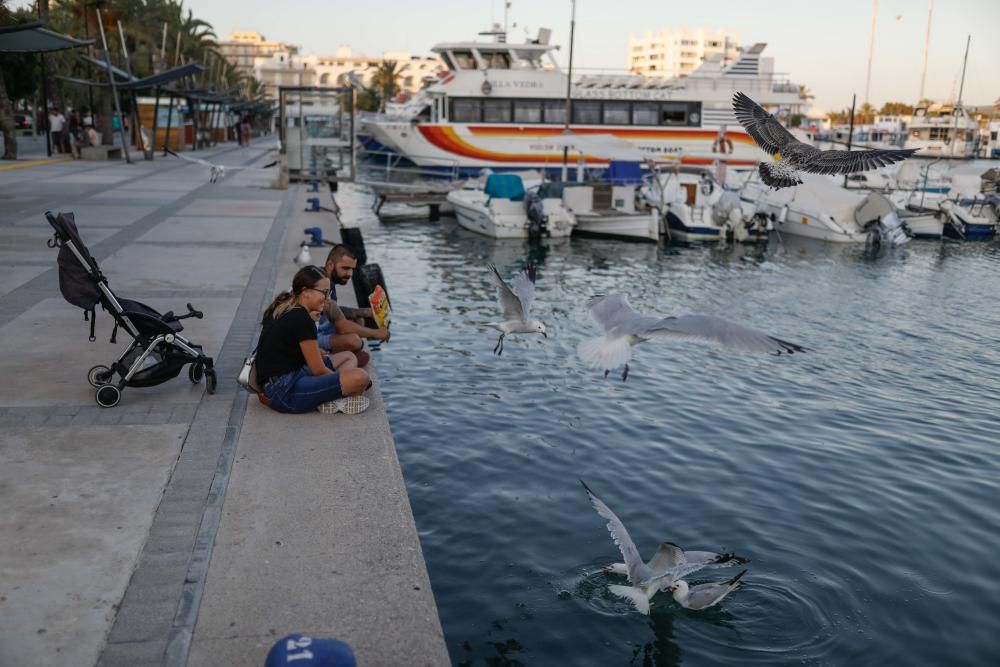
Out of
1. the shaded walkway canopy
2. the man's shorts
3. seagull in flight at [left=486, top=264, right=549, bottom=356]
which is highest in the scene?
the shaded walkway canopy

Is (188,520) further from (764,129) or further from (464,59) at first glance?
(464,59)

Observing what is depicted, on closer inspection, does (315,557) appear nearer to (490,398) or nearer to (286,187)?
(490,398)

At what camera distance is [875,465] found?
934cm

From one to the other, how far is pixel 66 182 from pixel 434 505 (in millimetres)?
22140

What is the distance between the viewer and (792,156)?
8625 millimetres

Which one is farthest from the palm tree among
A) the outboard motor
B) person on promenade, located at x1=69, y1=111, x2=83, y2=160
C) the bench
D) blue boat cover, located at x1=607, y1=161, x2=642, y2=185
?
the outboard motor

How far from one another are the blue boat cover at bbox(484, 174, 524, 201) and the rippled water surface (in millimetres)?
10744

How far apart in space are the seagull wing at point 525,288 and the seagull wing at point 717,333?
2014 millimetres

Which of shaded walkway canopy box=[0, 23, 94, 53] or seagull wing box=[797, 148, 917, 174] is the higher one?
shaded walkway canopy box=[0, 23, 94, 53]

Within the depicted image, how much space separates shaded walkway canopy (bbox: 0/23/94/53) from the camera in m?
16.1

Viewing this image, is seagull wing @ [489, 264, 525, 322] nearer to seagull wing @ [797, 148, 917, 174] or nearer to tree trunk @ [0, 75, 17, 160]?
seagull wing @ [797, 148, 917, 174]

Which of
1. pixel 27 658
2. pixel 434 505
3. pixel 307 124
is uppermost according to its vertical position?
pixel 307 124

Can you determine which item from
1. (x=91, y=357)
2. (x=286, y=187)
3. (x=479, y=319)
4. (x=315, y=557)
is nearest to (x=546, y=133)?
(x=286, y=187)

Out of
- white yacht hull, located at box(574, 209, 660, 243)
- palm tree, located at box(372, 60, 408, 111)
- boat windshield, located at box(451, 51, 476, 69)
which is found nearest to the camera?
white yacht hull, located at box(574, 209, 660, 243)
